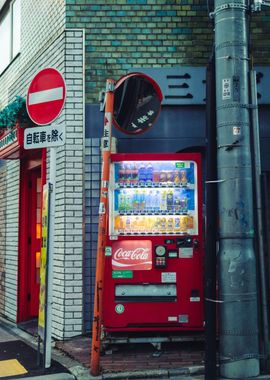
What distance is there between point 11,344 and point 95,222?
7.47ft

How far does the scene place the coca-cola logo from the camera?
607 cm

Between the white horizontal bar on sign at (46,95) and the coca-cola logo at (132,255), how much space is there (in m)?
2.03

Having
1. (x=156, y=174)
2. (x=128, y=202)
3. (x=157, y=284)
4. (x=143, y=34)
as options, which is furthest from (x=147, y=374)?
(x=143, y=34)

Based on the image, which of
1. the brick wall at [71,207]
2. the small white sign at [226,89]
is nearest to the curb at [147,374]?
the brick wall at [71,207]

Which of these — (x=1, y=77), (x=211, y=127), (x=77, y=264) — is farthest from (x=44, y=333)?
(x=1, y=77)

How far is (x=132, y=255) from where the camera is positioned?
19.9 feet

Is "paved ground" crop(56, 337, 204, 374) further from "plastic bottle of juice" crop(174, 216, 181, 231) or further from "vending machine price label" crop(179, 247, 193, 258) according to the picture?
"plastic bottle of juice" crop(174, 216, 181, 231)

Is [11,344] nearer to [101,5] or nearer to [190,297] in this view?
[190,297]

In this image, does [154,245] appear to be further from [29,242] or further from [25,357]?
[29,242]

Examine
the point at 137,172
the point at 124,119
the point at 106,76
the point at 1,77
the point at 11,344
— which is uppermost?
the point at 1,77

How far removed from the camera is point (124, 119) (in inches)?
265

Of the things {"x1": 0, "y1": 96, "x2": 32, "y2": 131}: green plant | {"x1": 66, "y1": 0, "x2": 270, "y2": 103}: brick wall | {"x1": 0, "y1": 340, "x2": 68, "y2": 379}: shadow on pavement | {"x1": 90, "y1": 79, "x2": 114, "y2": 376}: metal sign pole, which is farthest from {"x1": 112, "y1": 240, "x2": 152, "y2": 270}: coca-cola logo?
{"x1": 0, "y1": 96, "x2": 32, "y2": 131}: green plant

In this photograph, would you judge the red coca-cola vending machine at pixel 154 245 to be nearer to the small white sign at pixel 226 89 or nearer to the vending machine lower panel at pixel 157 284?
the vending machine lower panel at pixel 157 284

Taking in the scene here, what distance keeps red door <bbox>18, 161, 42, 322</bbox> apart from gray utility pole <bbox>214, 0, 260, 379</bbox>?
462cm
